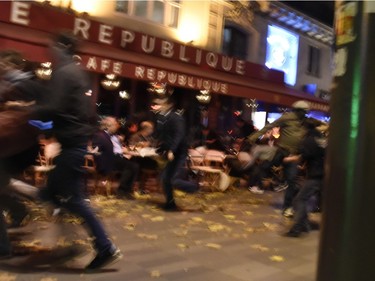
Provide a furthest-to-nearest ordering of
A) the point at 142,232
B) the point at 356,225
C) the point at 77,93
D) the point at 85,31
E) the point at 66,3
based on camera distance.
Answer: the point at 66,3 → the point at 85,31 → the point at 142,232 → the point at 77,93 → the point at 356,225

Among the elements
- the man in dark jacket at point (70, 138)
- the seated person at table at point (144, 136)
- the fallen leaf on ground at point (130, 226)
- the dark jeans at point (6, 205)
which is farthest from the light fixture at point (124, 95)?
the man in dark jacket at point (70, 138)

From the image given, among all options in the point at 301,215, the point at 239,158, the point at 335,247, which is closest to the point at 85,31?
the point at 239,158

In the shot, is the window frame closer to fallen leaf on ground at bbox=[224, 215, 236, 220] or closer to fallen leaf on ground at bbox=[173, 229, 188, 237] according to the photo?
fallen leaf on ground at bbox=[224, 215, 236, 220]

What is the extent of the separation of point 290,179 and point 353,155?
5498 mm

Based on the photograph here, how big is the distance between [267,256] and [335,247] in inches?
120

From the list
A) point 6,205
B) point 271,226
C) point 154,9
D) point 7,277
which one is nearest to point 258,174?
point 271,226

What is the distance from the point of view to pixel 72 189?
4.23 metres

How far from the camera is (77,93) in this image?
13.9ft

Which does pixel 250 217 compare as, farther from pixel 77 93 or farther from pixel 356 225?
pixel 356 225

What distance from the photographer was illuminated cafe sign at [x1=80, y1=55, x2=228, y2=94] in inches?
378

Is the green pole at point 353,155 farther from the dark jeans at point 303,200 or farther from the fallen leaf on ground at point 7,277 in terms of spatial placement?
the dark jeans at point 303,200

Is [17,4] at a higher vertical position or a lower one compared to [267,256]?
higher

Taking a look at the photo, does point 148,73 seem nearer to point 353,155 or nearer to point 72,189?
point 72,189

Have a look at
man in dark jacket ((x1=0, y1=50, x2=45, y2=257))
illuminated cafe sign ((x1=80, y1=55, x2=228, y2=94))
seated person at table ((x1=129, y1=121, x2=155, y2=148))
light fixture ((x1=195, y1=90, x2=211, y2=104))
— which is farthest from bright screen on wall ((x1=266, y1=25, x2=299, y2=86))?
man in dark jacket ((x1=0, y1=50, x2=45, y2=257))
